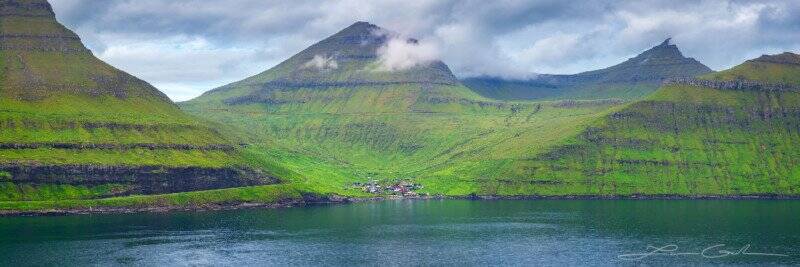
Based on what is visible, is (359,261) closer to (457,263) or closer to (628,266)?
(457,263)

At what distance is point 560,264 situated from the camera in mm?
192625

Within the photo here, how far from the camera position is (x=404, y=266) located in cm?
19188

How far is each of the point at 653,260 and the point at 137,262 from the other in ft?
402

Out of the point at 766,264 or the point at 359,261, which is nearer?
the point at 766,264

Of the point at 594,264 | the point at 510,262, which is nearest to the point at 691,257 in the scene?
the point at 594,264

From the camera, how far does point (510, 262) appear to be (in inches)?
7731

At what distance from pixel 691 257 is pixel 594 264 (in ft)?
86.9

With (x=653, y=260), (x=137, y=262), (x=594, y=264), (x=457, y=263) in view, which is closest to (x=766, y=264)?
(x=653, y=260)

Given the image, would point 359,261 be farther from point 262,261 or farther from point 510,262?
point 510,262

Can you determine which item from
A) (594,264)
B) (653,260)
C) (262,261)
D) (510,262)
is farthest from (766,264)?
(262,261)

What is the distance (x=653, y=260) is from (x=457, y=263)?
46663mm

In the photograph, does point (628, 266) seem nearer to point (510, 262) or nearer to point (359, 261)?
point (510, 262)

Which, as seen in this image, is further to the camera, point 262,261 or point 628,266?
point 262,261

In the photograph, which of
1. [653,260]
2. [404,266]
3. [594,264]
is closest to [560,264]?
[594,264]
